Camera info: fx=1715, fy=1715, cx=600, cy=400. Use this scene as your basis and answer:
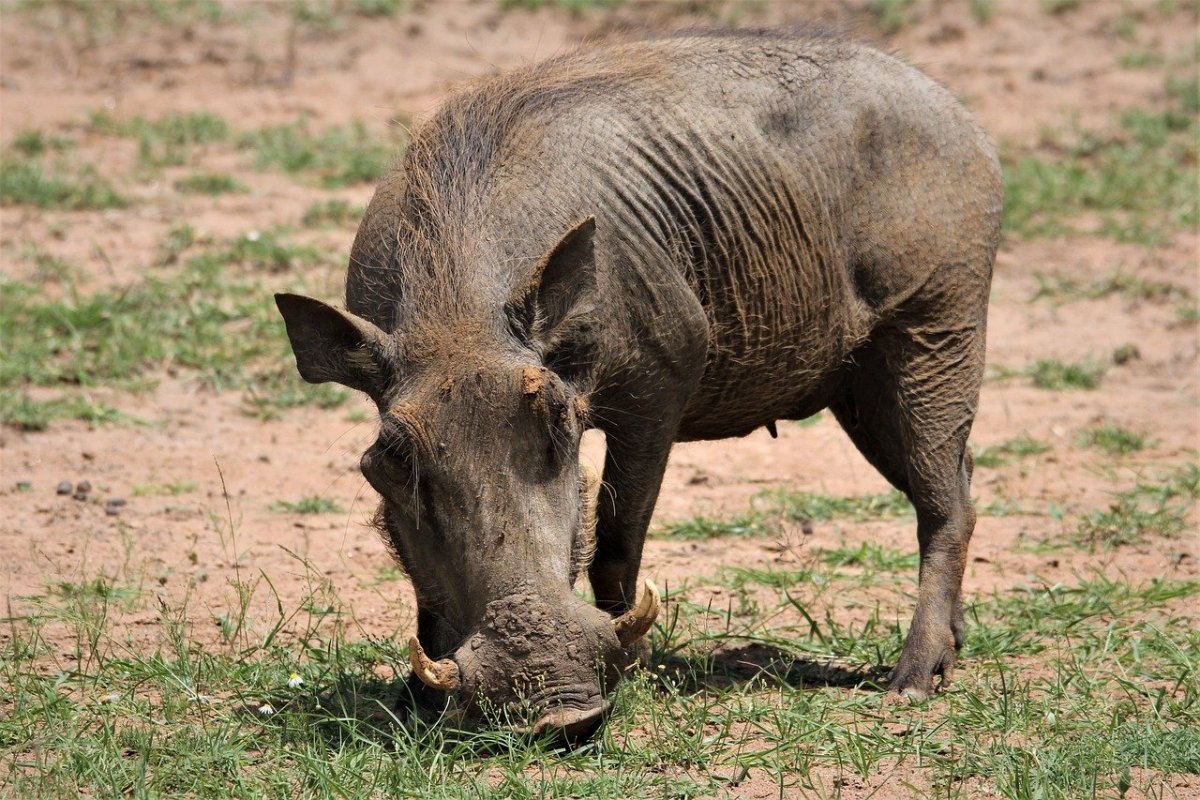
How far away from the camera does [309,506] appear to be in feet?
22.0

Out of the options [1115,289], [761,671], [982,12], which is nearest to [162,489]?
[761,671]

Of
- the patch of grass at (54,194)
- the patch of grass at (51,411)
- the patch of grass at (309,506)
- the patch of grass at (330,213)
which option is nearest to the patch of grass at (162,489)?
the patch of grass at (309,506)

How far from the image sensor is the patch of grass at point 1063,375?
8.46 metres

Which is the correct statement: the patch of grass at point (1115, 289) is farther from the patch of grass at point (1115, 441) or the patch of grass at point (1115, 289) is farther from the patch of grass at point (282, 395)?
the patch of grass at point (282, 395)

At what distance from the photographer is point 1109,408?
8.20 meters

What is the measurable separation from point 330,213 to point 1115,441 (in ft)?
14.4

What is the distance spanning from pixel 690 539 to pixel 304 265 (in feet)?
10.4

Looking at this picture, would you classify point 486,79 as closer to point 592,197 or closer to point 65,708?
Answer: point 592,197

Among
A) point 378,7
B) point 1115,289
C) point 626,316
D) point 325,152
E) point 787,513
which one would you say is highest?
point 626,316

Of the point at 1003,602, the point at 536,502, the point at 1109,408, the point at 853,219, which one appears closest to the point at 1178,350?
A: the point at 1109,408

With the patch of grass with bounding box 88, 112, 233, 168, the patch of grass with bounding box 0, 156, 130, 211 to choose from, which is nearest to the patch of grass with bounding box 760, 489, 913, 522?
the patch of grass with bounding box 0, 156, 130, 211

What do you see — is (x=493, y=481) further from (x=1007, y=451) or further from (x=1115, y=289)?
(x=1115, y=289)

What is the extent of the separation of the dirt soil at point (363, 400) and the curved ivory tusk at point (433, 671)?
830 mm

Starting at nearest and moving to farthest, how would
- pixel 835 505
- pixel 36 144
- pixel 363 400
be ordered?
pixel 835 505, pixel 363 400, pixel 36 144
